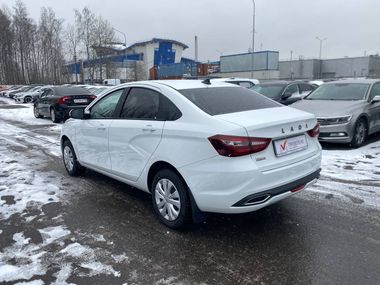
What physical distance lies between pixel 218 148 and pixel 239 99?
1.17 m

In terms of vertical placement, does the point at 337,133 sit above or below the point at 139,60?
below

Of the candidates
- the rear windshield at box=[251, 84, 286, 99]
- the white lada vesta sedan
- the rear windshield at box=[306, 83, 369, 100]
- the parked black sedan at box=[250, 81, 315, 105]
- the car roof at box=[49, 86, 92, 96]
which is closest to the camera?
the white lada vesta sedan

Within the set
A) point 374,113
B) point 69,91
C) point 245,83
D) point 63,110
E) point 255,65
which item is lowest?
point 63,110

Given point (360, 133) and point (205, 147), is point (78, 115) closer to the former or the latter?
point (205, 147)

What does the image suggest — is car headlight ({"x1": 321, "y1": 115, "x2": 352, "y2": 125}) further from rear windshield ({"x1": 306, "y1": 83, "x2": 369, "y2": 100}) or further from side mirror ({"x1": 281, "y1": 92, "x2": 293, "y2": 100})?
side mirror ({"x1": 281, "y1": 92, "x2": 293, "y2": 100})

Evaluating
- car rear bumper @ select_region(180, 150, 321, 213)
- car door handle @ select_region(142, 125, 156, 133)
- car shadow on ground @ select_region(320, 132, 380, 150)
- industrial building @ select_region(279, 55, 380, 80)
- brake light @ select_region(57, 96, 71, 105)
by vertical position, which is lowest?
car shadow on ground @ select_region(320, 132, 380, 150)

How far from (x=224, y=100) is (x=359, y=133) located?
5427 millimetres

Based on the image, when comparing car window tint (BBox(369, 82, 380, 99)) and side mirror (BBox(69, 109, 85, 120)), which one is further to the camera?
car window tint (BBox(369, 82, 380, 99))

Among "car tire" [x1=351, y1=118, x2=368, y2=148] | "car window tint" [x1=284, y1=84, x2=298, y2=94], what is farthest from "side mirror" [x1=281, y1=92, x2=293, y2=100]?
"car tire" [x1=351, y1=118, x2=368, y2=148]

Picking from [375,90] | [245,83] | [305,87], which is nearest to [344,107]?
[375,90]

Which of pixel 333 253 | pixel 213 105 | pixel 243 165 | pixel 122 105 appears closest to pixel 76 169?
pixel 122 105

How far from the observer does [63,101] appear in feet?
49.4

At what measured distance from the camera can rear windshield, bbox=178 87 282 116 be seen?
4.02 metres

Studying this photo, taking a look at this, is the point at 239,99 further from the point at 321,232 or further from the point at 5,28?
Answer: the point at 5,28
